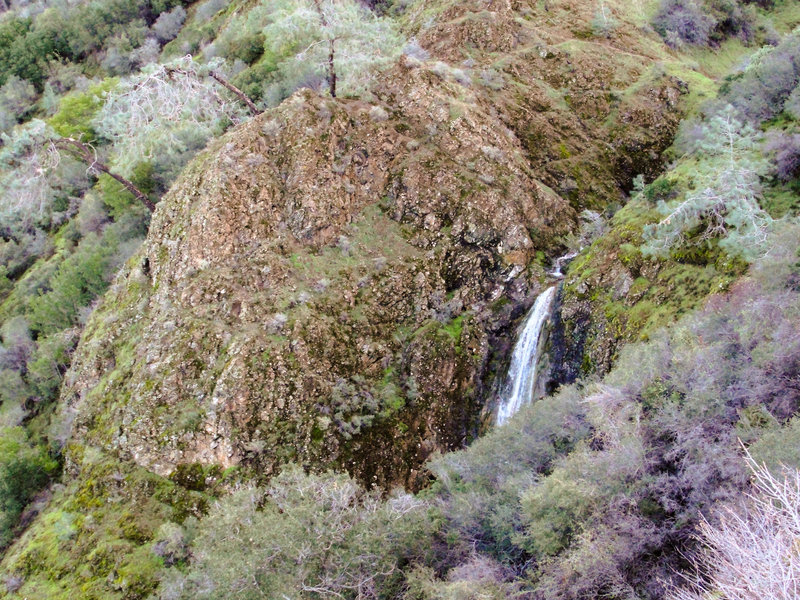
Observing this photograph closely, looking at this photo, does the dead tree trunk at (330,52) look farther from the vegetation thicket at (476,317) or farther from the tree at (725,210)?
the tree at (725,210)

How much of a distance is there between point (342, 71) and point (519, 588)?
20986 mm

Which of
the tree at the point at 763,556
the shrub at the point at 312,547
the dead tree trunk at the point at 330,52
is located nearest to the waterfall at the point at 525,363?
the shrub at the point at 312,547

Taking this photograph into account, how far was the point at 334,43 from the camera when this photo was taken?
880 inches

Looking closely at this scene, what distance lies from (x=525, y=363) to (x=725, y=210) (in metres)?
7.55

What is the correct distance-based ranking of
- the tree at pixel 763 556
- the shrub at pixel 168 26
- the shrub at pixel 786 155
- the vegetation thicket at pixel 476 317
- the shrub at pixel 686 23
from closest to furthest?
the tree at pixel 763 556
the vegetation thicket at pixel 476 317
the shrub at pixel 786 155
the shrub at pixel 686 23
the shrub at pixel 168 26

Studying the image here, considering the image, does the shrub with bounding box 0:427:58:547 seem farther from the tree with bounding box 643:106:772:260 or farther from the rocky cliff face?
the tree with bounding box 643:106:772:260

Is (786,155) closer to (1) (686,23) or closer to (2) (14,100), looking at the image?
(1) (686,23)

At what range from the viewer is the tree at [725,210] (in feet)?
42.2

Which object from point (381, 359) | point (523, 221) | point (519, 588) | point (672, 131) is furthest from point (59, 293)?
point (672, 131)

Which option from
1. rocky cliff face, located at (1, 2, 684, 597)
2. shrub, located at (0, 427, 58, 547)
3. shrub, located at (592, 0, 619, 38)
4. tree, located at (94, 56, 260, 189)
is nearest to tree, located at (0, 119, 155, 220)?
tree, located at (94, 56, 260, 189)

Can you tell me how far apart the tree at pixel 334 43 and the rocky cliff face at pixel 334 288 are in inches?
43.9

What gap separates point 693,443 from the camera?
874cm

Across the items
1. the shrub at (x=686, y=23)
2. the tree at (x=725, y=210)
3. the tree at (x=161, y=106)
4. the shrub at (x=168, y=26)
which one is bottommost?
the tree at (x=161, y=106)

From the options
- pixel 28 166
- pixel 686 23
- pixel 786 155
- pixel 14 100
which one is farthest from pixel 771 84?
pixel 14 100
